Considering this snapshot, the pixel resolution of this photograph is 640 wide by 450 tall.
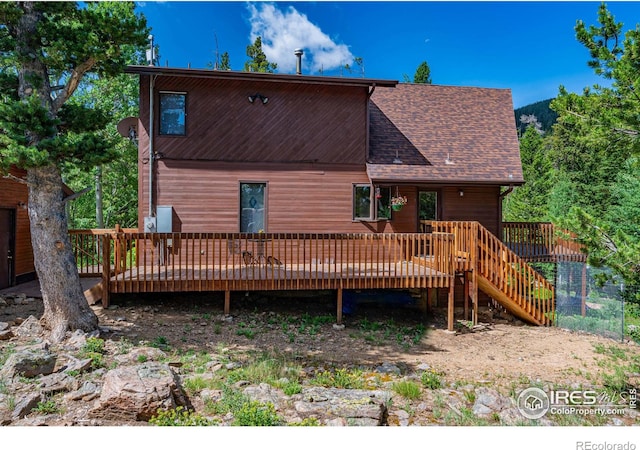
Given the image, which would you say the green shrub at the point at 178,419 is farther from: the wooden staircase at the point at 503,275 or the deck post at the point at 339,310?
the wooden staircase at the point at 503,275

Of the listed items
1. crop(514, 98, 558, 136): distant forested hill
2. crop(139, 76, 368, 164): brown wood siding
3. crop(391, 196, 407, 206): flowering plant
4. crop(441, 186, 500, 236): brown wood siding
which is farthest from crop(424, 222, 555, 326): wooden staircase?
crop(514, 98, 558, 136): distant forested hill

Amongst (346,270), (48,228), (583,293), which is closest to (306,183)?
(346,270)

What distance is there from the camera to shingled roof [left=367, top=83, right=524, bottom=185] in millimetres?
10867

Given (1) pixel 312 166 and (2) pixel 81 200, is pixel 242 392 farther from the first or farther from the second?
(2) pixel 81 200

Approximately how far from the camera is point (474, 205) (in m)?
11.3

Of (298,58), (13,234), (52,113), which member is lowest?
(13,234)

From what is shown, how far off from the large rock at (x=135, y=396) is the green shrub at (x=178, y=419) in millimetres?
81

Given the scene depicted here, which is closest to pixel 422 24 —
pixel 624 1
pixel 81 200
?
pixel 624 1

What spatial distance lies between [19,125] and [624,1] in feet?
36.3

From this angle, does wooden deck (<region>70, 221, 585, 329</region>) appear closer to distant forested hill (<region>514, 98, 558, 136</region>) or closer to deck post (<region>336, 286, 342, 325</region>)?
deck post (<region>336, 286, 342, 325</region>)

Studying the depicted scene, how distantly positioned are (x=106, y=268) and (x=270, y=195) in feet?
14.7

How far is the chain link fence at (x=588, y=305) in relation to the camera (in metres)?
9.02

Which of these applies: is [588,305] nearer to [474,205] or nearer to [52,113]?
[474,205]

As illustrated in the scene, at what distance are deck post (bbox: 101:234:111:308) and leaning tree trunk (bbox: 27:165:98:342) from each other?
120 centimetres
